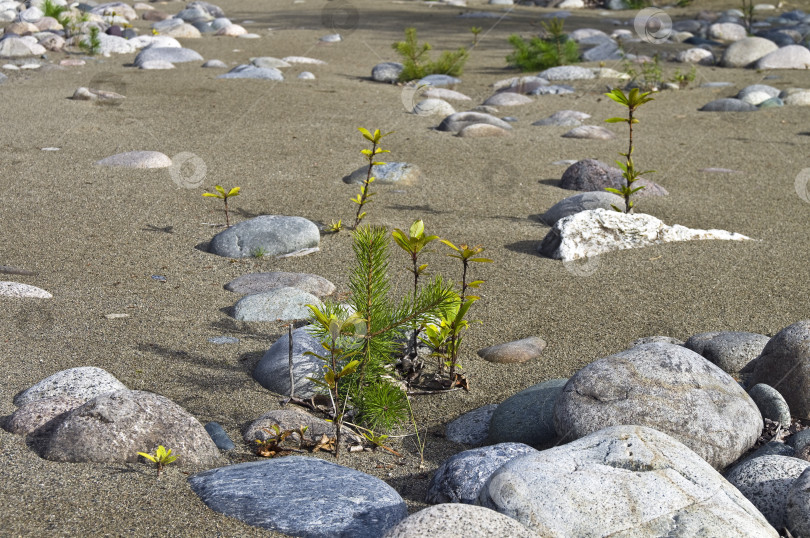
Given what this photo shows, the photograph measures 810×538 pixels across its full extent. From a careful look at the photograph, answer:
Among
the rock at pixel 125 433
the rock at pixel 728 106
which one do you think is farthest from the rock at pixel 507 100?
the rock at pixel 125 433

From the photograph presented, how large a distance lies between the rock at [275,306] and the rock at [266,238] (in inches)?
34.7

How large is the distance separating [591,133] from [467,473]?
21.2 feet

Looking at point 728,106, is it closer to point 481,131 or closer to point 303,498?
point 481,131

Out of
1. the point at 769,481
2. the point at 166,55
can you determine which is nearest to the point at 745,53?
the point at 166,55

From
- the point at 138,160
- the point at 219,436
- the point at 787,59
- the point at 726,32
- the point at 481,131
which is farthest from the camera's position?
the point at 726,32

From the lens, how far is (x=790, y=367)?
3.48m

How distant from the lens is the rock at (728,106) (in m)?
9.80

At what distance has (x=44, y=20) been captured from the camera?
47.0ft

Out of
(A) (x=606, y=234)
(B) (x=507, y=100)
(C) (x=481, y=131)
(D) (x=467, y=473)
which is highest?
(D) (x=467, y=473)

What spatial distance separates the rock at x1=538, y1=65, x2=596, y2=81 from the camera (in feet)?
38.8

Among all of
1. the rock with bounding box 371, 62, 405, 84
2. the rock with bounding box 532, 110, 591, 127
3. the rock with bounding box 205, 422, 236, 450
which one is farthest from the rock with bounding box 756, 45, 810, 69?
the rock with bounding box 205, 422, 236, 450

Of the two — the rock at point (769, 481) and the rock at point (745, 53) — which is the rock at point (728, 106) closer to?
the rock at point (745, 53)

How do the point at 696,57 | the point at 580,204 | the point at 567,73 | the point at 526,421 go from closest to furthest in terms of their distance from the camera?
1. the point at 526,421
2. the point at 580,204
3. the point at 567,73
4. the point at 696,57

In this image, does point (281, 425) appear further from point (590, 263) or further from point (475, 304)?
point (590, 263)
